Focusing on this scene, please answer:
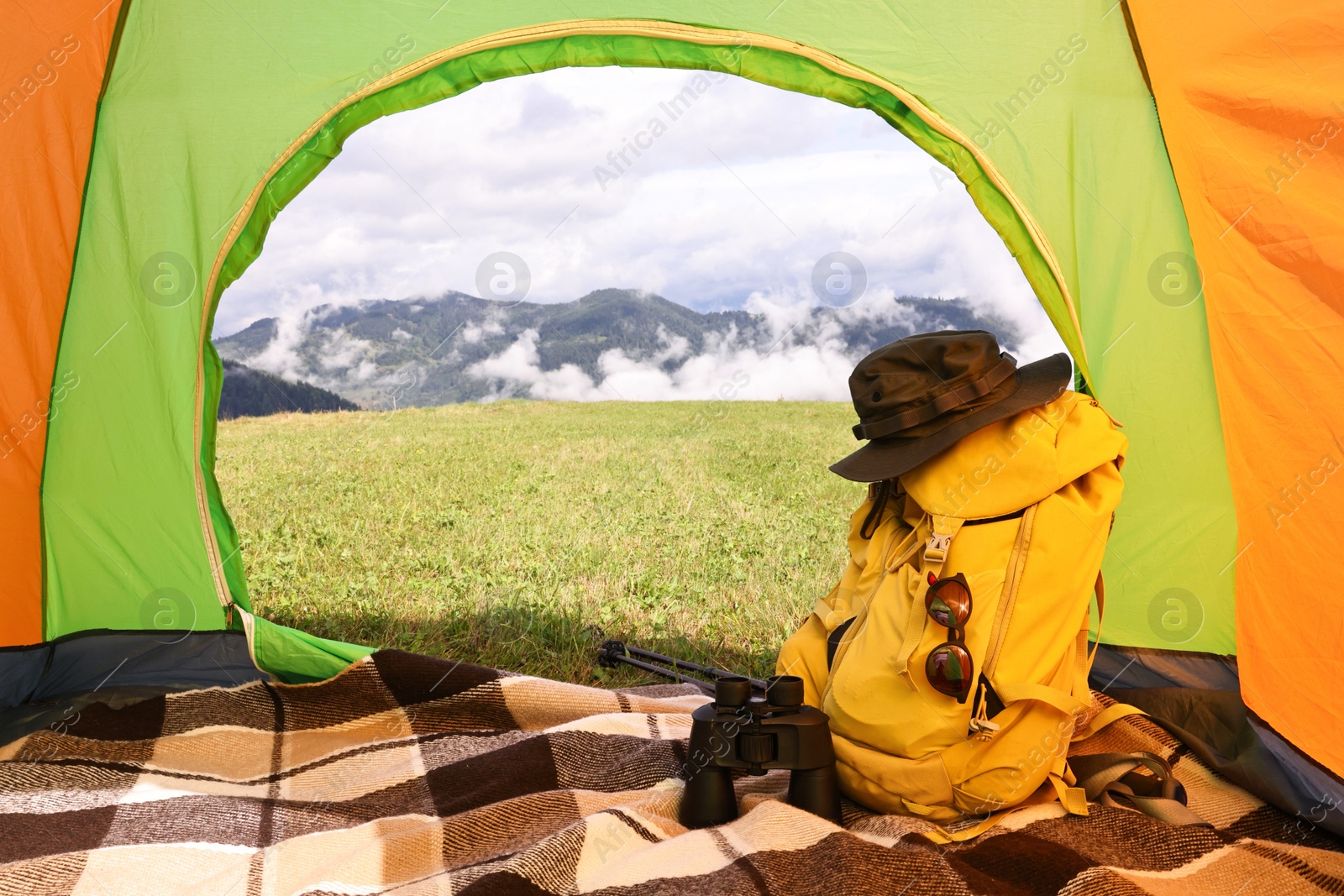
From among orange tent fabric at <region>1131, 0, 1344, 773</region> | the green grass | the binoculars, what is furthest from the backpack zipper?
the green grass

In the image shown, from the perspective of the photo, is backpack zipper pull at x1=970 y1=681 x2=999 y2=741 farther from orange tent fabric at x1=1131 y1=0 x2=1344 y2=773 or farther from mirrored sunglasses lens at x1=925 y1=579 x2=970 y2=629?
orange tent fabric at x1=1131 y1=0 x2=1344 y2=773

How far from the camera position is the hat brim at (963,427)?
199 cm

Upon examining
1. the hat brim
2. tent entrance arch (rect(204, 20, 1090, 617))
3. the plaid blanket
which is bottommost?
the plaid blanket

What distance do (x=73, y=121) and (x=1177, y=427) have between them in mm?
3385

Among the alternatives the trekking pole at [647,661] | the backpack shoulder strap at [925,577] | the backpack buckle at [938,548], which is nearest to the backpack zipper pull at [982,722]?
the backpack shoulder strap at [925,577]

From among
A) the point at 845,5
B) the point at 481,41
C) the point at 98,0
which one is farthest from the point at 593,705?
the point at 98,0

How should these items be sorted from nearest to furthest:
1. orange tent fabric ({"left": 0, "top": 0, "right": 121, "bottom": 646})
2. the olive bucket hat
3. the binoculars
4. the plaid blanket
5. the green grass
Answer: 1. the plaid blanket
2. the binoculars
3. the olive bucket hat
4. orange tent fabric ({"left": 0, "top": 0, "right": 121, "bottom": 646})
5. the green grass

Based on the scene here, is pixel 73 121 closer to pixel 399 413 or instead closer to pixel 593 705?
pixel 593 705

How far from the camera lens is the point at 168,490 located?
3.00 m

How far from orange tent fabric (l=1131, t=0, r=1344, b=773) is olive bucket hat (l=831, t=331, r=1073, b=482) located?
56 cm

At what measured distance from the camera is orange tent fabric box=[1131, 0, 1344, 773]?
207 centimetres

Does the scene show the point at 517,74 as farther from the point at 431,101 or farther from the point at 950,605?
the point at 950,605

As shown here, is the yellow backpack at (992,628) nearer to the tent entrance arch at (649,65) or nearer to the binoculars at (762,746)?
the binoculars at (762,746)

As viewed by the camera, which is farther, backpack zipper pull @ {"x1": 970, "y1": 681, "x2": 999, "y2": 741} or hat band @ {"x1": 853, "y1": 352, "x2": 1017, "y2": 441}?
hat band @ {"x1": 853, "y1": 352, "x2": 1017, "y2": 441}
